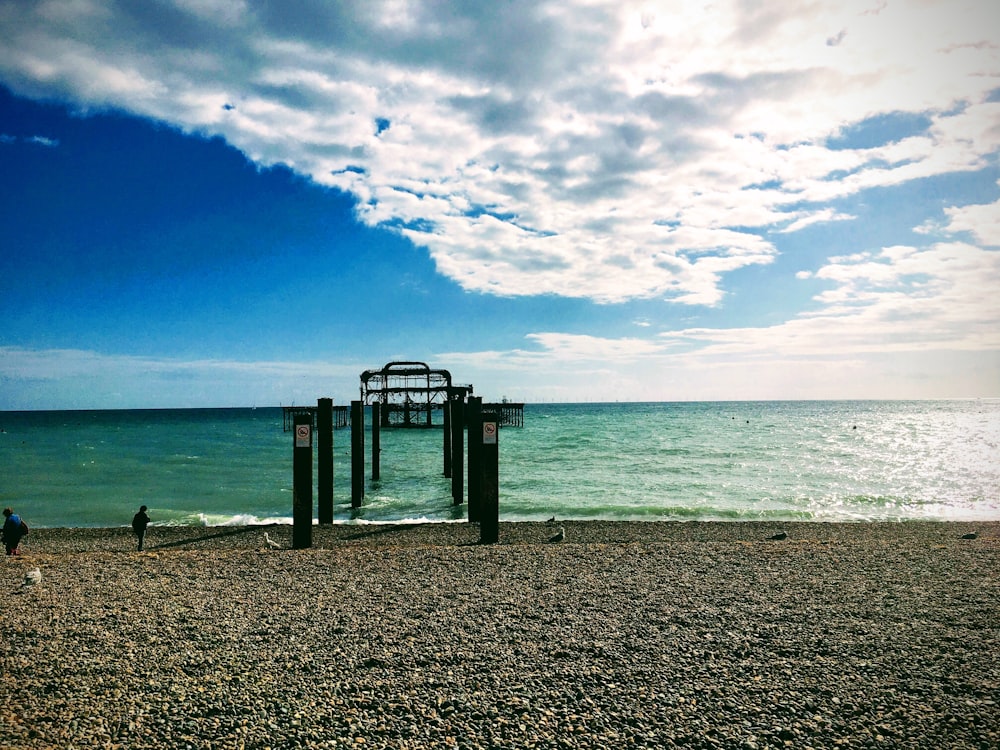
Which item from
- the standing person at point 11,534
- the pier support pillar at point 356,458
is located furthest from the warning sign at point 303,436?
the pier support pillar at point 356,458

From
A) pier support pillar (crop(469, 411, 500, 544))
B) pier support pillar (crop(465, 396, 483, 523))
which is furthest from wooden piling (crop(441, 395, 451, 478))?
pier support pillar (crop(469, 411, 500, 544))

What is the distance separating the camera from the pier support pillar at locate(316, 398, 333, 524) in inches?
590

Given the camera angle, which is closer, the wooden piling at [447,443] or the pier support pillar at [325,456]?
the pier support pillar at [325,456]

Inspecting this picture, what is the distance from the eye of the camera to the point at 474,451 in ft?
49.4

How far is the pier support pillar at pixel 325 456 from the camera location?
15.0 metres

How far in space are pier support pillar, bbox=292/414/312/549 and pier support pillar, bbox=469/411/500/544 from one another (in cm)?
317

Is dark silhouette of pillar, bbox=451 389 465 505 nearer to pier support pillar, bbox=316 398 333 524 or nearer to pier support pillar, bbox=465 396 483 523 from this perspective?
pier support pillar, bbox=465 396 483 523

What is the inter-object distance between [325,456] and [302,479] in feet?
13.7

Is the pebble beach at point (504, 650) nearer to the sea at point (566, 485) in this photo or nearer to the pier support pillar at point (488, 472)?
the pier support pillar at point (488, 472)

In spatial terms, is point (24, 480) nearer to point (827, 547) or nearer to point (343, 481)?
point (343, 481)

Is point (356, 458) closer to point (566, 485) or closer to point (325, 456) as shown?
point (325, 456)

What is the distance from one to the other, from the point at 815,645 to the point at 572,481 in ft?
70.2

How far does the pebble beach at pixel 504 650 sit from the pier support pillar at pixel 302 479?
162cm

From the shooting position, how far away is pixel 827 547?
457 inches
